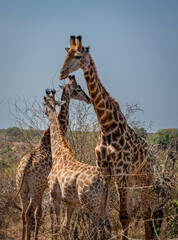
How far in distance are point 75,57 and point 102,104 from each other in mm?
788

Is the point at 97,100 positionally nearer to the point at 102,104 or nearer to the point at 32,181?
the point at 102,104

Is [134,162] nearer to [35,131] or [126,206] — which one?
[126,206]

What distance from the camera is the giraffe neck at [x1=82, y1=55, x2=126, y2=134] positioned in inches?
188

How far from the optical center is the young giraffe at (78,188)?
452cm

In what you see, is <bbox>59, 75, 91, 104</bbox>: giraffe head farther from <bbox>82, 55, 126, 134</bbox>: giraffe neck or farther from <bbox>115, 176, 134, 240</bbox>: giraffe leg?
<bbox>115, 176, 134, 240</bbox>: giraffe leg

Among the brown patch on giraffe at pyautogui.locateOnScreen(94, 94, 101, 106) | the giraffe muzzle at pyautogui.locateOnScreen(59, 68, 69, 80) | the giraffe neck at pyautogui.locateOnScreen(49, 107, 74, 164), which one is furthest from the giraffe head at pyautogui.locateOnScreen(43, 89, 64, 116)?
the giraffe muzzle at pyautogui.locateOnScreen(59, 68, 69, 80)

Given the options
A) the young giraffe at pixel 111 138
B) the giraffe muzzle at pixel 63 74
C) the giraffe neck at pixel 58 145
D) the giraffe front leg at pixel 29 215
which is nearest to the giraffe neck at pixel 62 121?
the giraffe neck at pixel 58 145

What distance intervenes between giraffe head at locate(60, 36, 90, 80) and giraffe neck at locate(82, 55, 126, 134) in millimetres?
121

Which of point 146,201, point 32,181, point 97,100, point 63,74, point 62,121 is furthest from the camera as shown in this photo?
point 62,121

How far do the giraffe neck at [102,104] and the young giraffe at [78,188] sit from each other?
650mm

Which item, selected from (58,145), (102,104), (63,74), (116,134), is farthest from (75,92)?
(63,74)

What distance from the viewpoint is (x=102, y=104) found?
490 cm

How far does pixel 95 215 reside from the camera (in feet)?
14.9

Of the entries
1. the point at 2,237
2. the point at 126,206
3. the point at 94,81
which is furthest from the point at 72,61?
the point at 2,237
